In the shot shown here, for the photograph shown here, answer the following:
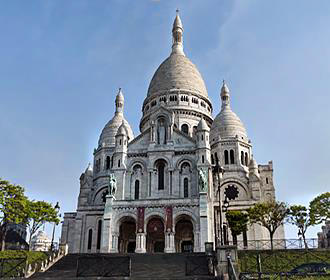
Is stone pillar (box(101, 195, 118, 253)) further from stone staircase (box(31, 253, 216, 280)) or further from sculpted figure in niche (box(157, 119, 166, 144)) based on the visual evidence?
sculpted figure in niche (box(157, 119, 166, 144))

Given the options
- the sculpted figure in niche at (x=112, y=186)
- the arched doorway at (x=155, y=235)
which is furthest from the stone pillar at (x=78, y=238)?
the arched doorway at (x=155, y=235)

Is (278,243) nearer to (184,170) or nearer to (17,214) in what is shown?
(184,170)

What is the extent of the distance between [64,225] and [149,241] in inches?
678

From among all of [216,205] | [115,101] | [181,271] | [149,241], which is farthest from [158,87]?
[181,271]

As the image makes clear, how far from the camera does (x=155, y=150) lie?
158 ft

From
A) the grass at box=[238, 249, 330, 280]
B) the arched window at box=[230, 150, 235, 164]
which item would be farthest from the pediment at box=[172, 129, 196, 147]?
the grass at box=[238, 249, 330, 280]

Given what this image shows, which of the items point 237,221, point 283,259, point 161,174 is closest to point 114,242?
point 161,174

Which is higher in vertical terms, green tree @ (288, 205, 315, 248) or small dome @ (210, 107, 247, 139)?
small dome @ (210, 107, 247, 139)

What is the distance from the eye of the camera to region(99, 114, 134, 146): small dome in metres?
61.5

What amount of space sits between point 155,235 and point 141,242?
3922mm

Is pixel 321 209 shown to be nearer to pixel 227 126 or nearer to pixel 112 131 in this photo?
pixel 227 126

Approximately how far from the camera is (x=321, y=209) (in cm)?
4216

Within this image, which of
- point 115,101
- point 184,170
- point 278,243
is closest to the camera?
point 278,243

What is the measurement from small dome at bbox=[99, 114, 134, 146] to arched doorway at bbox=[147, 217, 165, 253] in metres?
19.4
